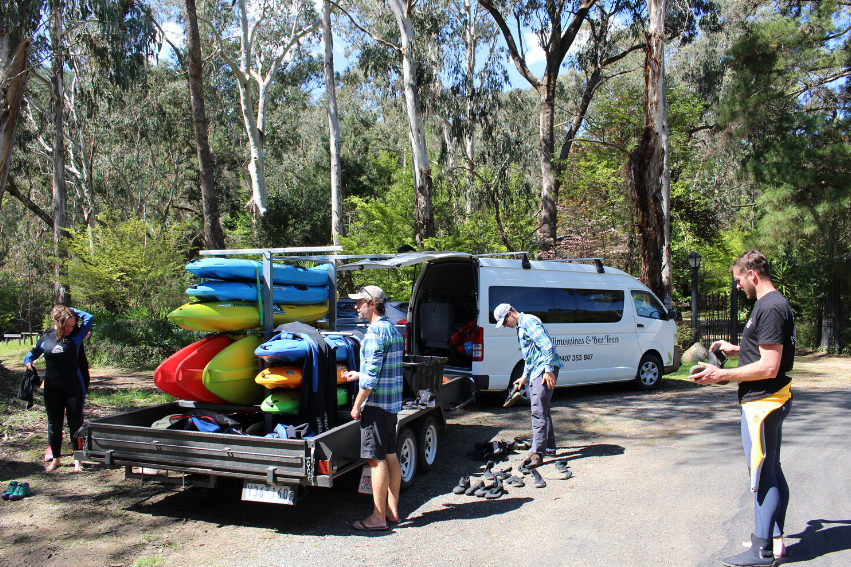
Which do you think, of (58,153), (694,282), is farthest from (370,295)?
(58,153)

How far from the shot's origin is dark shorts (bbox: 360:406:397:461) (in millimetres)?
4734

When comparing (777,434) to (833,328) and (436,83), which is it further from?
(436,83)

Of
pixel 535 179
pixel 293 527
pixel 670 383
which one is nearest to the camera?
pixel 293 527

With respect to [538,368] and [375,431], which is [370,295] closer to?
[375,431]

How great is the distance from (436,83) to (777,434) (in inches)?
927

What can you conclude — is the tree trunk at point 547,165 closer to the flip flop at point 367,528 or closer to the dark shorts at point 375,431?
the dark shorts at point 375,431

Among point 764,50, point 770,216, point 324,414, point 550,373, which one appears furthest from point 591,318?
point 764,50

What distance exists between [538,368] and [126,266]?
14.5m

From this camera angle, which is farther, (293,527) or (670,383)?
(670,383)

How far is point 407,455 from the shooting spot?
5859 millimetres

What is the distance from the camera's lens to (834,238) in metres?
Answer: 17.6

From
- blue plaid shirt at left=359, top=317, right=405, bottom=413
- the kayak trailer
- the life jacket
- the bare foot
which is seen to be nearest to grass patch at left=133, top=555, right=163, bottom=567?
the kayak trailer

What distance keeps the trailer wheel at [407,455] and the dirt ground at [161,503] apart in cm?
13

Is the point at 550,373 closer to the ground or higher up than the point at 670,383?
higher up
